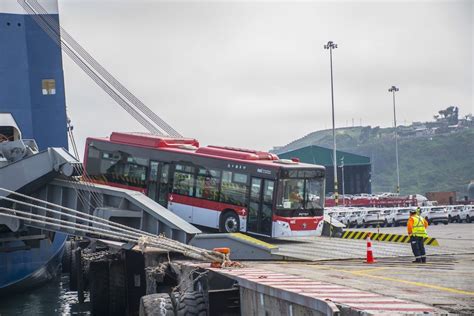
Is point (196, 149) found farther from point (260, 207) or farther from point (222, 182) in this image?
point (260, 207)

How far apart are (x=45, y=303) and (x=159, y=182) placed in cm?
568

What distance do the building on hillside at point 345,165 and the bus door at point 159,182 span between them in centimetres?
6422

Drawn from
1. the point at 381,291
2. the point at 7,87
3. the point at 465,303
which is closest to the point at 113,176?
the point at 7,87

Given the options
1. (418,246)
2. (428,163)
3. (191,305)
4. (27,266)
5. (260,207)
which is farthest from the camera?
(428,163)

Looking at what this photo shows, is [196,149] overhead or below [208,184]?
overhead

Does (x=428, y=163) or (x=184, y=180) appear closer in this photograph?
(x=184, y=180)

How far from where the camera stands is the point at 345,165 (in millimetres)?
93812

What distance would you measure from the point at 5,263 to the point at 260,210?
973 cm

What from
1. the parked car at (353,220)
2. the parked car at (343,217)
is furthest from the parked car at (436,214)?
the parked car at (343,217)

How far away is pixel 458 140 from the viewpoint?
16350 centimetres

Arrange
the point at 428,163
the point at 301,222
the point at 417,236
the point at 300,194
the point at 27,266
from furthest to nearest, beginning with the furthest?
the point at 428,163, the point at 27,266, the point at 300,194, the point at 301,222, the point at 417,236

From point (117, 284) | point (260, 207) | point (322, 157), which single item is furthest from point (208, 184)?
point (322, 157)

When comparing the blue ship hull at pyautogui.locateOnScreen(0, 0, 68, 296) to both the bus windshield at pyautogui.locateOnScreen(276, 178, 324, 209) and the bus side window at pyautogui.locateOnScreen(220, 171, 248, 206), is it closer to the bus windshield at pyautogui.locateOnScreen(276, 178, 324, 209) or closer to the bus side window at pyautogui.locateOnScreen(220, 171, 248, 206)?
the bus side window at pyautogui.locateOnScreen(220, 171, 248, 206)

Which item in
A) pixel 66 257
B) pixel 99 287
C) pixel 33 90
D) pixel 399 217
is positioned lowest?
pixel 399 217
